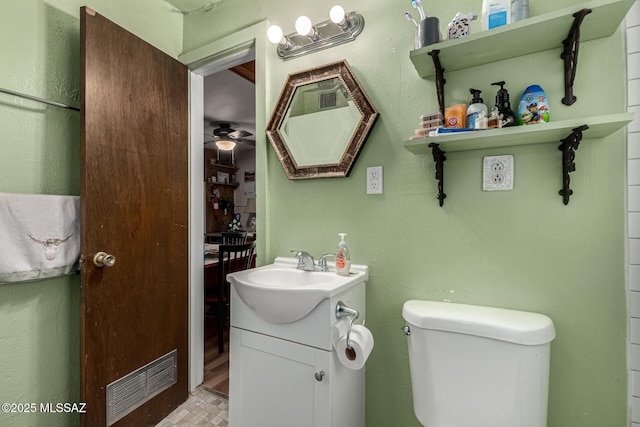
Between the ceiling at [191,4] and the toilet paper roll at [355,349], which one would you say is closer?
the toilet paper roll at [355,349]

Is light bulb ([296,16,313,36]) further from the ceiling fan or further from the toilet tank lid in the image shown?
the ceiling fan

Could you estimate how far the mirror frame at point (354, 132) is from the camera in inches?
51.5

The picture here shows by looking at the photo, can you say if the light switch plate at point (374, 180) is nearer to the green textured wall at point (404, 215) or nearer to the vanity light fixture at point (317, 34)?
the green textured wall at point (404, 215)

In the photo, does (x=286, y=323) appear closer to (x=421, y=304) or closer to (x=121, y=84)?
(x=421, y=304)

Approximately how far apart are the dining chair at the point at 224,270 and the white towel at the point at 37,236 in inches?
45.3

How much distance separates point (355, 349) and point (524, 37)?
1.16 metres

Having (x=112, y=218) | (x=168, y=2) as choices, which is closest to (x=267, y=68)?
(x=168, y=2)

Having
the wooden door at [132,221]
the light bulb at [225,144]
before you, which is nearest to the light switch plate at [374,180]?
the wooden door at [132,221]

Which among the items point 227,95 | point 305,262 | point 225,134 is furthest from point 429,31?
point 225,134

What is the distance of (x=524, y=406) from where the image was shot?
89 centimetres

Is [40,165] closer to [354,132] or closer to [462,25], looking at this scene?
[354,132]

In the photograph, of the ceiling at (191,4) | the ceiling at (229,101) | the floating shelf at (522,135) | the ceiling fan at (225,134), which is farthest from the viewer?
the ceiling fan at (225,134)

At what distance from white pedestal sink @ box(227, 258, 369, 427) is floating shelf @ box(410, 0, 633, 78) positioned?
35.1 inches

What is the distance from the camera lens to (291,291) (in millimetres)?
1038
